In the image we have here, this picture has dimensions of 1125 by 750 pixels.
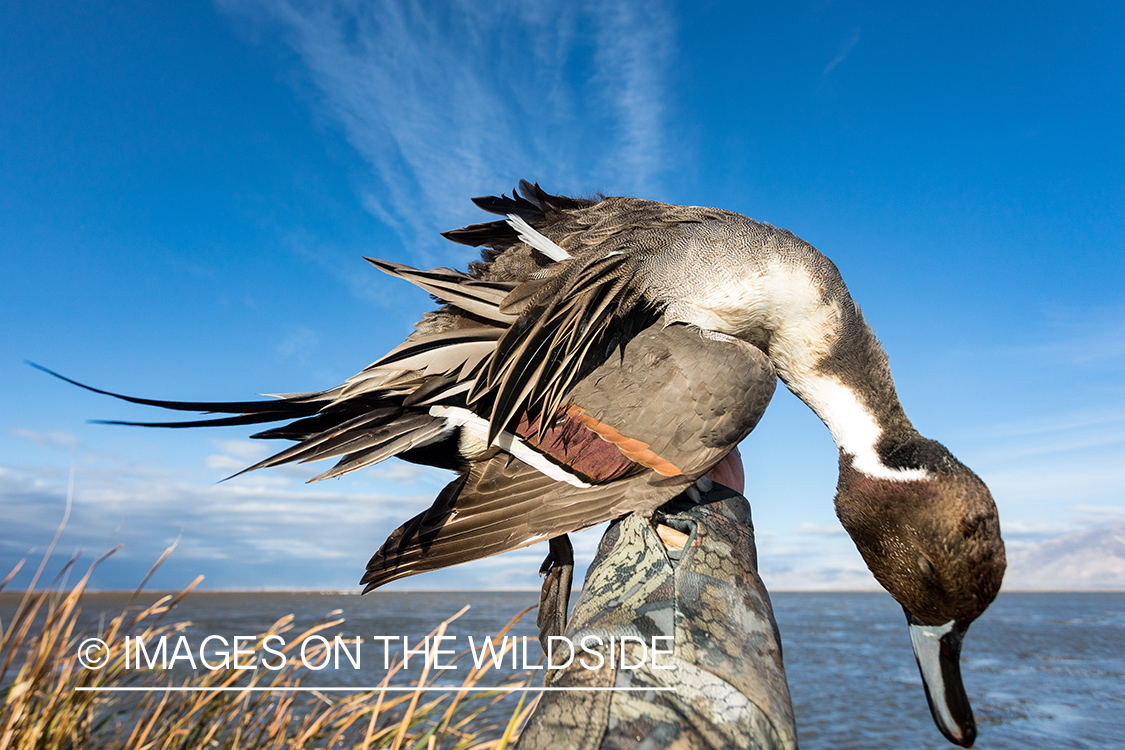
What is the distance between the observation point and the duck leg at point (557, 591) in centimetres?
212

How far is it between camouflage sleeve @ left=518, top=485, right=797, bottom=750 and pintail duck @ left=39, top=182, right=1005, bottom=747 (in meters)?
0.28

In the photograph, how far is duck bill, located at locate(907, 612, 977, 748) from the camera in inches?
69.7

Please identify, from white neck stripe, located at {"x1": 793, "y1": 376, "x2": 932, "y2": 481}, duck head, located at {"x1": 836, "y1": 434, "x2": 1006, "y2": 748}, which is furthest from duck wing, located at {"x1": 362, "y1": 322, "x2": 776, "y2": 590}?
duck head, located at {"x1": 836, "y1": 434, "x2": 1006, "y2": 748}

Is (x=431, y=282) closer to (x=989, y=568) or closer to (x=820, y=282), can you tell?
(x=820, y=282)

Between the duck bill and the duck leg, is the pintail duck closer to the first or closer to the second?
the duck bill

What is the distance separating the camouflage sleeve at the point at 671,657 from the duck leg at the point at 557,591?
59cm

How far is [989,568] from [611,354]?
4.14ft

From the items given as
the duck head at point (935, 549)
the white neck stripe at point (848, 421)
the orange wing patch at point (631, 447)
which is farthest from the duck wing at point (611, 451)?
the duck head at point (935, 549)

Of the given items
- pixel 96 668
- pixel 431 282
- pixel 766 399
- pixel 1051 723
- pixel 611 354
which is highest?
pixel 431 282

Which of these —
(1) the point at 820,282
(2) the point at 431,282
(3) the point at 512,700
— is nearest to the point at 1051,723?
(3) the point at 512,700

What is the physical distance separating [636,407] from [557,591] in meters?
0.81

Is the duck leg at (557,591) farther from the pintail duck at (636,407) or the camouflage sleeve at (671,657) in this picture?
the camouflage sleeve at (671,657)

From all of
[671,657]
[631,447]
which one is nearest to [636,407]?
[631,447]

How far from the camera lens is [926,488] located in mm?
1794
